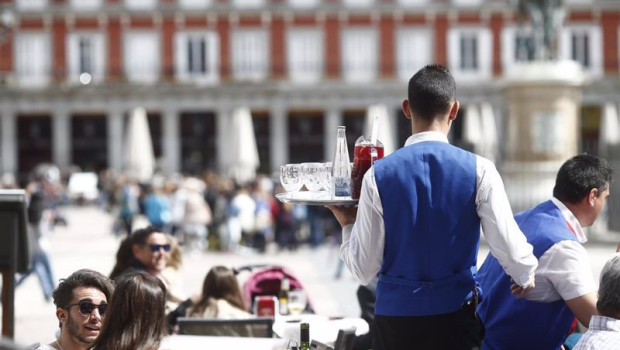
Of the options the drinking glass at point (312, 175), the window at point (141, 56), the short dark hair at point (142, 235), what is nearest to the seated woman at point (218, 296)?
the short dark hair at point (142, 235)

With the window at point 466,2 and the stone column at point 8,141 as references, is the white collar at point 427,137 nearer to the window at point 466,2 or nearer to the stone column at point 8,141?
the window at point 466,2

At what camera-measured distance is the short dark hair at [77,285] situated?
4.24 metres

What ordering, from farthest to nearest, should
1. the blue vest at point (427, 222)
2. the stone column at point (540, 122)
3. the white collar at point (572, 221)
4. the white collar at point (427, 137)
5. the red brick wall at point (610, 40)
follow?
1. the red brick wall at point (610, 40)
2. the stone column at point (540, 122)
3. the white collar at point (572, 221)
4. the white collar at point (427, 137)
5. the blue vest at point (427, 222)

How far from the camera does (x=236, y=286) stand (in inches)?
262

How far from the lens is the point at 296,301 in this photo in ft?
22.7

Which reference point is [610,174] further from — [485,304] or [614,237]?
[614,237]

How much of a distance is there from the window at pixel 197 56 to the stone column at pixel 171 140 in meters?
1.81

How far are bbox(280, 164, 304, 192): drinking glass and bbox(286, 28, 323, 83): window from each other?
122ft

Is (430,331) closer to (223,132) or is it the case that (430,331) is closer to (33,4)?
(223,132)

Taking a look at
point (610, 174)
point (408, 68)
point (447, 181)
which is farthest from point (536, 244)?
point (408, 68)

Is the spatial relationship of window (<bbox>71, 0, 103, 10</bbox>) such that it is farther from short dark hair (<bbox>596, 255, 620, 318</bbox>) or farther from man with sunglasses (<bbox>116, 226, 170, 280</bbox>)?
short dark hair (<bbox>596, 255, 620, 318</bbox>)

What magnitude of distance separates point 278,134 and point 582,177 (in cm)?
3657

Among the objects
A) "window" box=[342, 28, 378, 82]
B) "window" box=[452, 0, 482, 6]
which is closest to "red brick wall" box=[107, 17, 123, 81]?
"window" box=[342, 28, 378, 82]

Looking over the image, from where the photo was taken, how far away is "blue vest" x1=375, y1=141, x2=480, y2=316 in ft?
12.1
